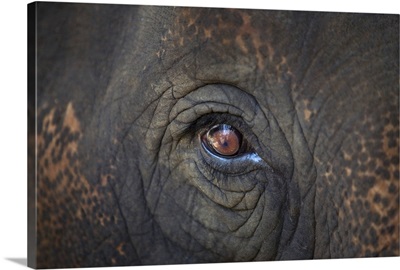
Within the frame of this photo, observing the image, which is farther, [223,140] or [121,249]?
[121,249]

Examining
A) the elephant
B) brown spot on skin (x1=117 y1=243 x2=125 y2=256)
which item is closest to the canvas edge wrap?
the elephant

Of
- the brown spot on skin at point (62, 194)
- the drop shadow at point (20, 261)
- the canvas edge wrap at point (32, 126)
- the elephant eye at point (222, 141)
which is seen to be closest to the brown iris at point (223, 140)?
the elephant eye at point (222, 141)

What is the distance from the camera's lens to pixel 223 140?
4.25 m

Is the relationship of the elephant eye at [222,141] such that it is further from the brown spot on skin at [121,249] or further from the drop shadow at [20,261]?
the drop shadow at [20,261]

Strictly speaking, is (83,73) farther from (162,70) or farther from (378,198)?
(378,198)

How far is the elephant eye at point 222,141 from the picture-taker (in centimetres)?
426

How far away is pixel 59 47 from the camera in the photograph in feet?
14.1

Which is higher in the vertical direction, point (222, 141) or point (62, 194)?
point (222, 141)

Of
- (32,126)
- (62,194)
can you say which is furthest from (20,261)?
(32,126)

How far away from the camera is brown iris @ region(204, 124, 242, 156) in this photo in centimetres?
425

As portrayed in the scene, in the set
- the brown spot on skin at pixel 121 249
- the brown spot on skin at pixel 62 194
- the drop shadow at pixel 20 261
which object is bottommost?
the drop shadow at pixel 20 261

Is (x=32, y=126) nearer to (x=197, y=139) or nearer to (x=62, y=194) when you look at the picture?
(x=62, y=194)

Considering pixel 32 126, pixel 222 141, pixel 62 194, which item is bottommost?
pixel 62 194

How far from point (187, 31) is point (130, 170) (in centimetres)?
63
